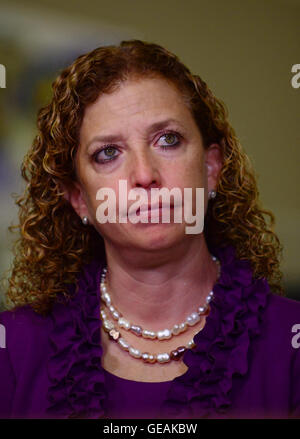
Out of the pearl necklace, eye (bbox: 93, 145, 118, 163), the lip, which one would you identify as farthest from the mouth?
the pearl necklace

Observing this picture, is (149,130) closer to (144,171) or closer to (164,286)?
(144,171)

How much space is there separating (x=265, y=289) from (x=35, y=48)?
62 centimetres

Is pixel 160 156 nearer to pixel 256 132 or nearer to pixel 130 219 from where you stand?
pixel 130 219

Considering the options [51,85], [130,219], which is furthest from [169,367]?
[51,85]

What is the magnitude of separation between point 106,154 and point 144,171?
3.7 inches

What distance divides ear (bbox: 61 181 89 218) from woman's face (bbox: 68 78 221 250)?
7 centimetres

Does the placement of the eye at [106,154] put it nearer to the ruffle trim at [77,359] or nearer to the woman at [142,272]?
the woman at [142,272]

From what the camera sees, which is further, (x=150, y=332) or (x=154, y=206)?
(x=150, y=332)

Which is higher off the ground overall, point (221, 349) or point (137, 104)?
point (137, 104)

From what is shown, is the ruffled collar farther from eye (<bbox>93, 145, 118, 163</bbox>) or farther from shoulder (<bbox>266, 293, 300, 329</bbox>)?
eye (<bbox>93, 145, 118, 163</bbox>)

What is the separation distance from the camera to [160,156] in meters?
0.95

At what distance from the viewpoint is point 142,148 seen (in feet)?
3.08

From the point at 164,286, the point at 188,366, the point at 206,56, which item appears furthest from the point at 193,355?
the point at 206,56
